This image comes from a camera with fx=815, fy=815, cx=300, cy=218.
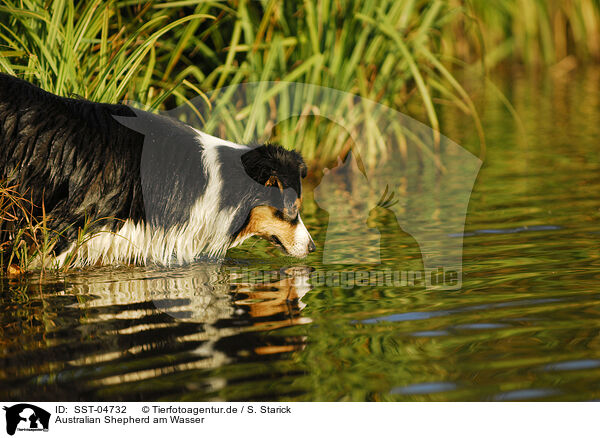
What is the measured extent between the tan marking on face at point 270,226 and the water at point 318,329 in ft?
0.66

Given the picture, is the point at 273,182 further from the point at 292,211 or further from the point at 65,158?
the point at 65,158

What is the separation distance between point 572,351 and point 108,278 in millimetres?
2981

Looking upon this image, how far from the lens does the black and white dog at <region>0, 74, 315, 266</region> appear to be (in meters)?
5.35

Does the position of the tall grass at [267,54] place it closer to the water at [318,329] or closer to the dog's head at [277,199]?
the dog's head at [277,199]

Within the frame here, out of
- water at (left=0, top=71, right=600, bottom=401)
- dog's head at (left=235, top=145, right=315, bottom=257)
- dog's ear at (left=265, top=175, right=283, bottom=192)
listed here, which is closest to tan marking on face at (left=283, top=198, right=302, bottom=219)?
dog's head at (left=235, top=145, right=315, bottom=257)

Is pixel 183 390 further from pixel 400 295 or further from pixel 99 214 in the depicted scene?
pixel 99 214

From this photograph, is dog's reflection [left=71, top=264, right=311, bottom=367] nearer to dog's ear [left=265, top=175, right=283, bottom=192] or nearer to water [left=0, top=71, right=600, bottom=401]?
water [left=0, top=71, right=600, bottom=401]

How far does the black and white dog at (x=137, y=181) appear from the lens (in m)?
5.35

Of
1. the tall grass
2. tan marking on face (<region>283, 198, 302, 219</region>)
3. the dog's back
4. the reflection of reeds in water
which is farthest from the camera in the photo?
the tall grass

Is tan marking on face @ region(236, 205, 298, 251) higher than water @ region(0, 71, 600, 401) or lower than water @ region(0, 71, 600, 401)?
higher

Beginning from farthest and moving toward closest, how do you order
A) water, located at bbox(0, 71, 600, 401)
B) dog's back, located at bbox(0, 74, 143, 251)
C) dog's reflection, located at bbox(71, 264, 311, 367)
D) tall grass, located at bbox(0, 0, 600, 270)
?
1. tall grass, located at bbox(0, 0, 600, 270)
2. dog's back, located at bbox(0, 74, 143, 251)
3. dog's reflection, located at bbox(71, 264, 311, 367)
4. water, located at bbox(0, 71, 600, 401)

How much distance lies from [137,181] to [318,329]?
194 centimetres

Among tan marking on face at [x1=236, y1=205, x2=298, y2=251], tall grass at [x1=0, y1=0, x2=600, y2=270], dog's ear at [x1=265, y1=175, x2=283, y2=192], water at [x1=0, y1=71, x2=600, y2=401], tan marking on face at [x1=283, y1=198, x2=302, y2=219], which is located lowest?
water at [x1=0, y1=71, x2=600, y2=401]

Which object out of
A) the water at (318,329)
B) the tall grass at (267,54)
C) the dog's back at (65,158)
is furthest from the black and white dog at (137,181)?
the tall grass at (267,54)
